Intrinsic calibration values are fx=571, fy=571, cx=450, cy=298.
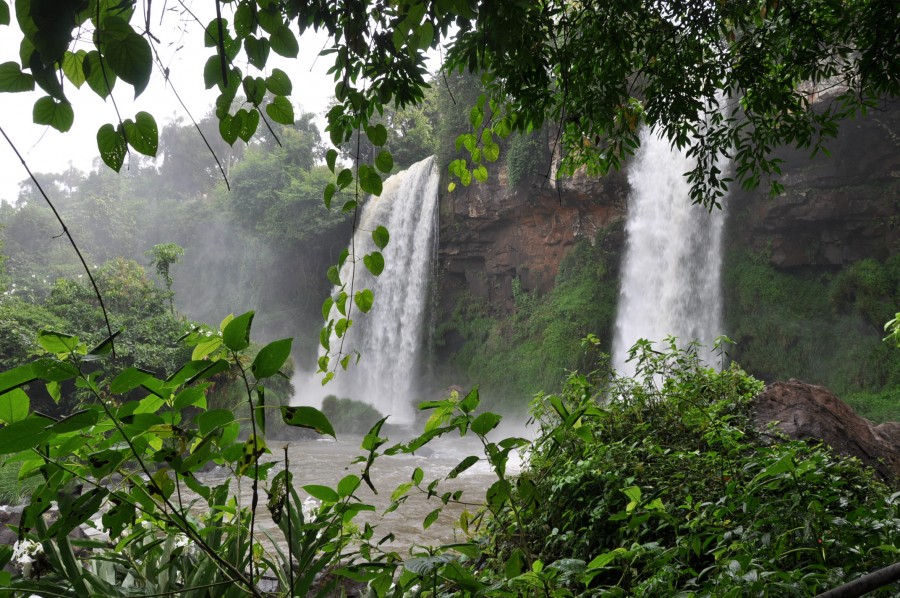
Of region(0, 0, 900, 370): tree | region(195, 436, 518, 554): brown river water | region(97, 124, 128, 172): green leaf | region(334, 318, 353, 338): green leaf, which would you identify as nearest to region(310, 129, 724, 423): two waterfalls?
region(195, 436, 518, 554): brown river water

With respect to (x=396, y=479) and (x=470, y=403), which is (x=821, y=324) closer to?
(x=396, y=479)

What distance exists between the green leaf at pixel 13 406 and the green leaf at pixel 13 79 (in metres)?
0.31

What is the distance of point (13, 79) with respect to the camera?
588 millimetres

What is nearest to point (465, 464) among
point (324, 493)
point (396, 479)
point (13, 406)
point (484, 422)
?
point (484, 422)

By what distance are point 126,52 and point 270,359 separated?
34cm

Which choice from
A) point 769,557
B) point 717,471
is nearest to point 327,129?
point 769,557

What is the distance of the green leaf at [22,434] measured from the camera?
52 centimetres

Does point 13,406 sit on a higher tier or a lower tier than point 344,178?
lower

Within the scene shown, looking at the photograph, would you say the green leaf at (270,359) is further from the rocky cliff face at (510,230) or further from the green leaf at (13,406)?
the rocky cliff face at (510,230)

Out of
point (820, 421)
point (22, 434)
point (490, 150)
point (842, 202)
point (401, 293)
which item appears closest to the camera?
point (22, 434)

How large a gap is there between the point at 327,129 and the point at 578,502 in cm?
198

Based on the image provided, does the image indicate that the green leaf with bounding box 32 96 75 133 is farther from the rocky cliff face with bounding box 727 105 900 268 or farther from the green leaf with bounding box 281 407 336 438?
the rocky cliff face with bounding box 727 105 900 268

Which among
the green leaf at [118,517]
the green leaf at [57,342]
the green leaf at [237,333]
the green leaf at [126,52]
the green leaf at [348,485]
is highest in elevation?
the green leaf at [126,52]

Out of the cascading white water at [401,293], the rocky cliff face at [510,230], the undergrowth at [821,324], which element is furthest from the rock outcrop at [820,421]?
the cascading white water at [401,293]
